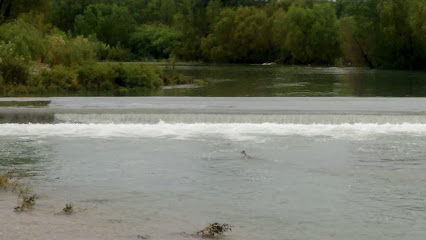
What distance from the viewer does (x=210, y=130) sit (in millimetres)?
17875

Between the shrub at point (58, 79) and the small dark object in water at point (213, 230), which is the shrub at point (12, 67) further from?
the small dark object in water at point (213, 230)

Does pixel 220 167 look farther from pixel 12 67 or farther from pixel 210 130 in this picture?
pixel 12 67

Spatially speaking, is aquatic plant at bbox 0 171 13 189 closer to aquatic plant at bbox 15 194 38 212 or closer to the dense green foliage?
aquatic plant at bbox 15 194 38 212

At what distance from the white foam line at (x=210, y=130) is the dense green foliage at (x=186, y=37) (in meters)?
10.8

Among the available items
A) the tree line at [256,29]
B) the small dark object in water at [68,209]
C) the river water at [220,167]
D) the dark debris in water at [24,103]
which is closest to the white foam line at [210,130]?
the river water at [220,167]

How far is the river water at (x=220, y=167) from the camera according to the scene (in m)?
9.20

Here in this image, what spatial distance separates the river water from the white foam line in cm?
3

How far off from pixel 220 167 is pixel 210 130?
4671mm

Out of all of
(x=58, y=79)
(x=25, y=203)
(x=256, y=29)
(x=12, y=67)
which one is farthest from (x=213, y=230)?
(x=256, y=29)

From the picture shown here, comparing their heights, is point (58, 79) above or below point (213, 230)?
above

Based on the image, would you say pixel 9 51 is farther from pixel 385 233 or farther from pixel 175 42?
pixel 175 42

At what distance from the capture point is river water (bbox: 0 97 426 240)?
9.20m

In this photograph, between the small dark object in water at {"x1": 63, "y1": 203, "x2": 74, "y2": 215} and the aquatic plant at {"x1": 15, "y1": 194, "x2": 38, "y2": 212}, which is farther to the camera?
the aquatic plant at {"x1": 15, "y1": 194, "x2": 38, "y2": 212}

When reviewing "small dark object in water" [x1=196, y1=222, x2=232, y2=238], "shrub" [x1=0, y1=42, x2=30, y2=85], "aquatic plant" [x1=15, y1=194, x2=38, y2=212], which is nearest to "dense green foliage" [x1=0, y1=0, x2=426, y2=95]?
"shrub" [x1=0, y1=42, x2=30, y2=85]
